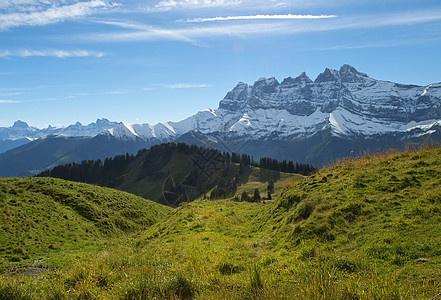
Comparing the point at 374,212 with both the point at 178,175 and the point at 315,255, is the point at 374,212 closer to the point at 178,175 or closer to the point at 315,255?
the point at 315,255

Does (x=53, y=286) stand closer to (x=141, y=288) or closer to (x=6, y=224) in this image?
(x=141, y=288)

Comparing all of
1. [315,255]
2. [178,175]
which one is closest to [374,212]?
[315,255]

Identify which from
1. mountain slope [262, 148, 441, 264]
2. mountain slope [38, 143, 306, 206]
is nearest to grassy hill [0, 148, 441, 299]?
mountain slope [262, 148, 441, 264]

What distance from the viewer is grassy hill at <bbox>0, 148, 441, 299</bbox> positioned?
6500 millimetres

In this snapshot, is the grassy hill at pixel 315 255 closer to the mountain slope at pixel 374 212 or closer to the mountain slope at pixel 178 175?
the mountain slope at pixel 374 212

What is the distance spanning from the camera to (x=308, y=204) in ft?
47.6

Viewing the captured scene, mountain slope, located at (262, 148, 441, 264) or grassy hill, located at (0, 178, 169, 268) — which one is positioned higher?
mountain slope, located at (262, 148, 441, 264)

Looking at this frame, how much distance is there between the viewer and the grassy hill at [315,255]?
21.3 feet

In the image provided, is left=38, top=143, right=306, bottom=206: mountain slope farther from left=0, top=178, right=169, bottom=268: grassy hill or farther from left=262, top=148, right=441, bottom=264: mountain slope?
left=262, top=148, right=441, bottom=264: mountain slope

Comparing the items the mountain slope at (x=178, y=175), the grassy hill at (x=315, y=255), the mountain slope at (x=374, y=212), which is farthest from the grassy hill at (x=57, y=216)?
the mountain slope at (x=178, y=175)

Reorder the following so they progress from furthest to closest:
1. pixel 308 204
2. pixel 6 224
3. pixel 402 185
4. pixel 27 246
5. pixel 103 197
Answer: pixel 103 197, pixel 6 224, pixel 27 246, pixel 308 204, pixel 402 185

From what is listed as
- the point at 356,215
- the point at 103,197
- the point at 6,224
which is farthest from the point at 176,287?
the point at 103,197

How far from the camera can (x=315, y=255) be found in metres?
9.98

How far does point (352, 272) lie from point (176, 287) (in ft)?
17.5
